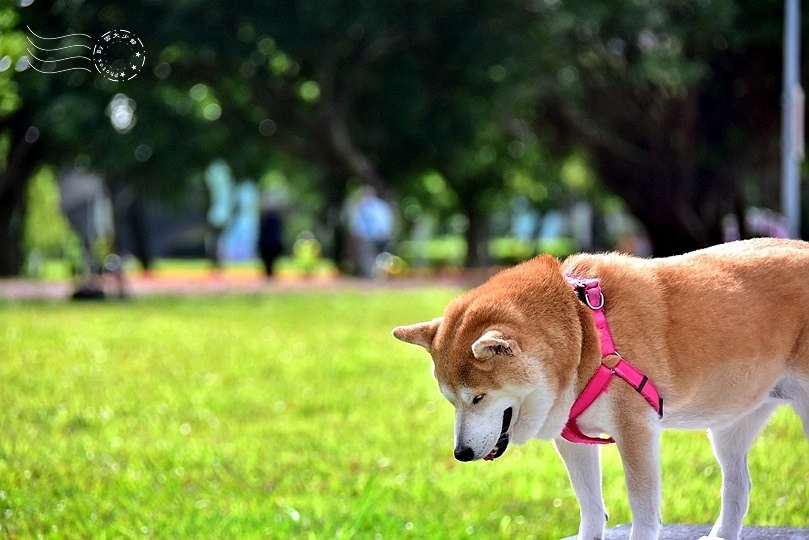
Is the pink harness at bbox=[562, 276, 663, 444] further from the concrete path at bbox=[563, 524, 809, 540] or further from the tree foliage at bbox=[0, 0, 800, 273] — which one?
the tree foliage at bbox=[0, 0, 800, 273]

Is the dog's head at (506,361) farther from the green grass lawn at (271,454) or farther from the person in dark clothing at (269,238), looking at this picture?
the person in dark clothing at (269,238)

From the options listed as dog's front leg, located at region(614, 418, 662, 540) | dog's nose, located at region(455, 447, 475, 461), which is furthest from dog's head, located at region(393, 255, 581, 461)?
dog's front leg, located at region(614, 418, 662, 540)

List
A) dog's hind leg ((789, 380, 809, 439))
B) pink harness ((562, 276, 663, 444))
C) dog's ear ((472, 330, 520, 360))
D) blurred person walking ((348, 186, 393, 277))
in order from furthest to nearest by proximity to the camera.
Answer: blurred person walking ((348, 186, 393, 277)) → dog's hind leg ((789, 380, 809, 439)) → pink harness ((562, 276, 663, 444)) → dog's ear ((472, 330, 520, 360))

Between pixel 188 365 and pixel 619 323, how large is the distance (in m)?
8.16

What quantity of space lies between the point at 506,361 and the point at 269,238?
25.8 m

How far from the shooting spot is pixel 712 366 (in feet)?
13.5

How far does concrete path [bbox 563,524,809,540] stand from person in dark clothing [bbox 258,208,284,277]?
2449 centimetres

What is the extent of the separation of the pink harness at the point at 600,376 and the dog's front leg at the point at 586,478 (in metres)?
0.23

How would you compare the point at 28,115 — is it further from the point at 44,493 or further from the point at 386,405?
the point at 44,493

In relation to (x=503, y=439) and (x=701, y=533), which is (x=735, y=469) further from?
(x=503, y=439)

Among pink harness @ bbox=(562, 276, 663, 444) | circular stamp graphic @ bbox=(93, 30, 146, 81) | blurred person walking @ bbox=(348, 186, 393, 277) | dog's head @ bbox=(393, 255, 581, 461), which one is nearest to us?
dog's head @ bbox=(393, 255, 581, 461)

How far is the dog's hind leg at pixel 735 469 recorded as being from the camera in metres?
4.56

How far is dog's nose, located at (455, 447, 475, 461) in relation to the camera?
12.4ft

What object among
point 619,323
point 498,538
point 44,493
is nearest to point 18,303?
point 44,493
